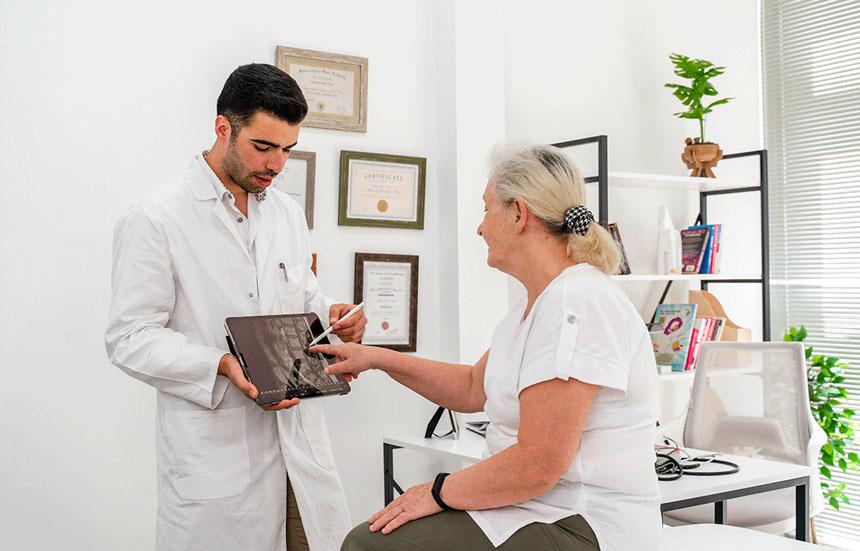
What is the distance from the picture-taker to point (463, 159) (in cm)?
346

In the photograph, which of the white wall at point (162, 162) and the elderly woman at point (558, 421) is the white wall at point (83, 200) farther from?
the elderly woman at point (558, 421)

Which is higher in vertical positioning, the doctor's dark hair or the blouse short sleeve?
the doctor's dark hair

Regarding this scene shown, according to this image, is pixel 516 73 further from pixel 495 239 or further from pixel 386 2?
pixel 495 239

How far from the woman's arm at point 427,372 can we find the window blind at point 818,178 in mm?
2936

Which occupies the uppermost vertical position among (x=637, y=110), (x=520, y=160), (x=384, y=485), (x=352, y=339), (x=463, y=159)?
(x=637, y=110)

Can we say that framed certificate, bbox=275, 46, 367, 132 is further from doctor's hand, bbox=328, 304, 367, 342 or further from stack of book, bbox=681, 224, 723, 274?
Answer: stack of book, bbox=681, 224, 723, 274

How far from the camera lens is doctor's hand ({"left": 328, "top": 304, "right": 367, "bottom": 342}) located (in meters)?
2.28

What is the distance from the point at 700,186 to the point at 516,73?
3.67ft

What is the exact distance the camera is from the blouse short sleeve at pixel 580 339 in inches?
65.4

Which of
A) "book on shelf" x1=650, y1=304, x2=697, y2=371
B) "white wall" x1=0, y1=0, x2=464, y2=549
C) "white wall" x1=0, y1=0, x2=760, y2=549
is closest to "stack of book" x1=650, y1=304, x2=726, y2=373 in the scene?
"book on shelf" x1=650, y1=304, x2=697, y2=371

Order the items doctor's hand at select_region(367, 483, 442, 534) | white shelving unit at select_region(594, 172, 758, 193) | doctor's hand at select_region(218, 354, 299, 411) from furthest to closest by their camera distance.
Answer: white shelving unit at select_region(594, 172, 758, 193)
doctor's hand at select_region(218, 354, 299, 411)
doctor's hand at select_region(367, 483, 442, 534)

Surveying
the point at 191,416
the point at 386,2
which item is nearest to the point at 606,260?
the point at 191,416

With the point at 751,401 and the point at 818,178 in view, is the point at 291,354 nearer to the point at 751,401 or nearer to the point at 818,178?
the point at 751,401

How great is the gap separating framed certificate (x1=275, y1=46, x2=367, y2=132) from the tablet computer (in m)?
1.27
